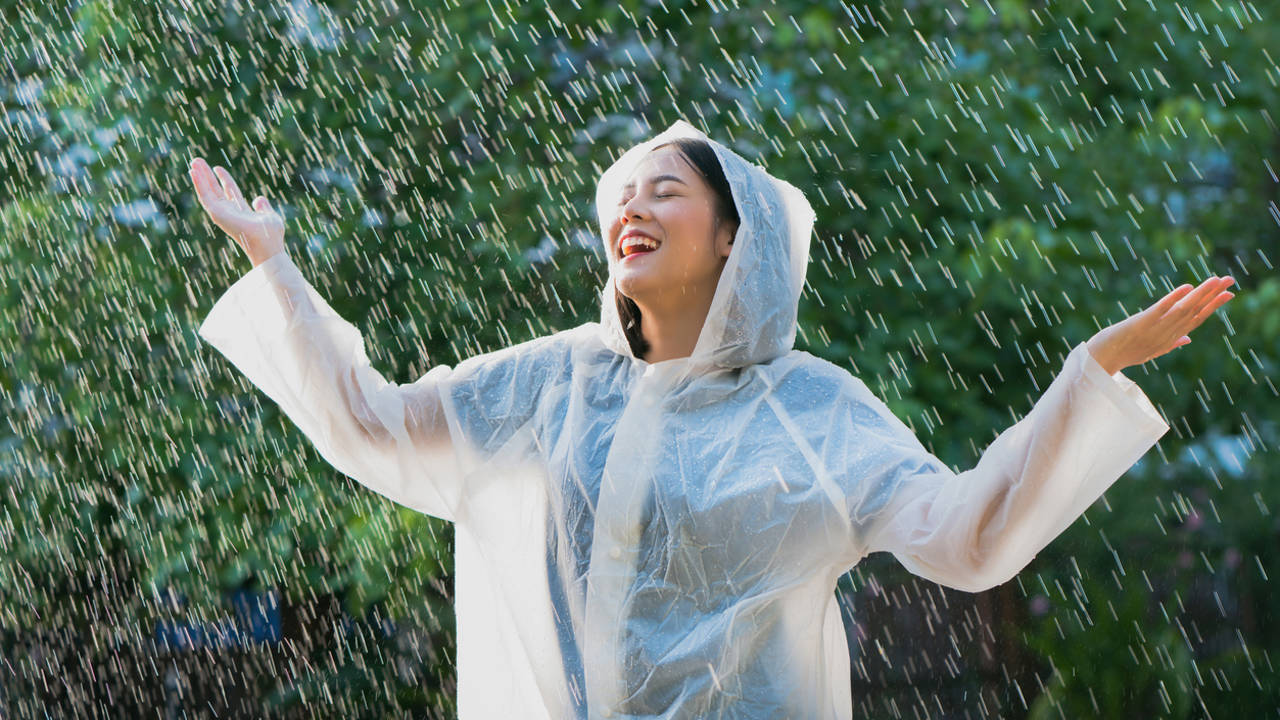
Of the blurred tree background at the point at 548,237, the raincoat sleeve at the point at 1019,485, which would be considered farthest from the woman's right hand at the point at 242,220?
the blurred tree background at the point at 548,237

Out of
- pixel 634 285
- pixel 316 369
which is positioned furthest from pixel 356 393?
pixel 634 285

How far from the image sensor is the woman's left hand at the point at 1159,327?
5.32 ft

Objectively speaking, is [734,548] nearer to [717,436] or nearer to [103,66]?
[717,436]

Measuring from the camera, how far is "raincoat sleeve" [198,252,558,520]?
2.04 meters

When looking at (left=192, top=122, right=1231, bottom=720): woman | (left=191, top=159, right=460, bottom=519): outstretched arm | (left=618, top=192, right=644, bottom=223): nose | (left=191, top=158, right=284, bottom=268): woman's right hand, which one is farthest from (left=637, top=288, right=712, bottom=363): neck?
(left=191, top=158, right=284, bottom=268): woman's right hand

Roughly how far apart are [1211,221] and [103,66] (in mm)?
3174

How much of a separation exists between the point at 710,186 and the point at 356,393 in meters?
0.66

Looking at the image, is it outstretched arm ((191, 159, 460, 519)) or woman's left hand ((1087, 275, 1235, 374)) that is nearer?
woman's left hand ((1087, 275, 1235, 374))

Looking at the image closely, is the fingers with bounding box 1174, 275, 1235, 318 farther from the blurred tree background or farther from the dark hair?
the blurred tree background

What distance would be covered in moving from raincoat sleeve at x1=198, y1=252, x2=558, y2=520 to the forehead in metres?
0.36

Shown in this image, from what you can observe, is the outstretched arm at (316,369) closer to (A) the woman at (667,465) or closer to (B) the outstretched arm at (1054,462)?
(A) the woman at (667,465)

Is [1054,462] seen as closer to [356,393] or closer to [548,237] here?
[356,393]

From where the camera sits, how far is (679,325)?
216 cm

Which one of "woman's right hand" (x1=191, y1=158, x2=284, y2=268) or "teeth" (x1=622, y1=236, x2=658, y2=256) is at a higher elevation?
"woman's right hand" (x1=191, y1=158, x2=284, y2=268)
